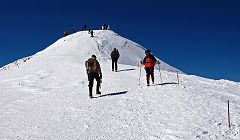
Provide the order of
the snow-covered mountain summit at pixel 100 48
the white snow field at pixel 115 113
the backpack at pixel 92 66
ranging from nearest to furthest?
the white snow field at pixel 115 113, the backpack at pixel 92 66, the snow-covered mountain summit at pixel 100 48

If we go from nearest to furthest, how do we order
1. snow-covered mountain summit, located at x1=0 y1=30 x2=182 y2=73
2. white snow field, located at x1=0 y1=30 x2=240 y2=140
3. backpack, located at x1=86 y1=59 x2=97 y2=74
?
white snow field, located at x1=0 y1=30 x2=240 y2=140 → backpack, located at x1=86 y1=59 x2=97 y2=74 → snow-covered mountain summit, located at x1=0 y1=30 x2=182 y2=73

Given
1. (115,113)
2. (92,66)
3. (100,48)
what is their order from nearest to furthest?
(115,113) < (92,66) < (100,48)

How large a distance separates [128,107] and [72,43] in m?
44.5

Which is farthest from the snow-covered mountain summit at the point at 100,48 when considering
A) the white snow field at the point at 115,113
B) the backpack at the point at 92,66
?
the backpack at the point at 92,66

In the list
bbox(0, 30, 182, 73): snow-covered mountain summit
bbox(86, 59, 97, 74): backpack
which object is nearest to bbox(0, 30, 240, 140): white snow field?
bbox(86, 59, 97, 74): backpack

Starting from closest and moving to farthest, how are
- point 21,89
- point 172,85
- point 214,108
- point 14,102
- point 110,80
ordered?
1. point 214,108
2. point 14,102
3. point 172,85
4. point 21,89
5. point 110,80

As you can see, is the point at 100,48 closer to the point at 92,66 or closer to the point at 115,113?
the point at 92,66

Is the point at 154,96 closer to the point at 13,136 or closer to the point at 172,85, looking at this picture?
the point at 172,85

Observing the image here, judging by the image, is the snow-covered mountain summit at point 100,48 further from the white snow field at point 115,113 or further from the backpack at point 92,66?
the backpack at point 92,66

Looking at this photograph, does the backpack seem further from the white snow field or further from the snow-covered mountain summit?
the snow-covered mountain summit

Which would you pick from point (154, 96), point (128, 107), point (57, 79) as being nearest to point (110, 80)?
point (57, 79)

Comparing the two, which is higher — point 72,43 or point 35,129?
point 72,43

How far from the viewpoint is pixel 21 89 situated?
63.2 feet

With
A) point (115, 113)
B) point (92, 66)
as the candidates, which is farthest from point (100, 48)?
point (115, 113)
